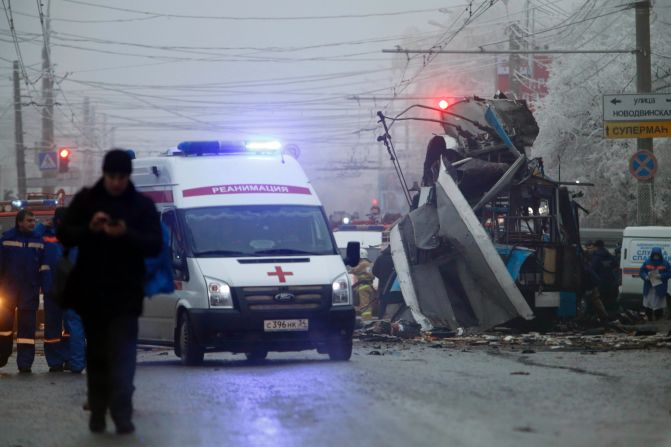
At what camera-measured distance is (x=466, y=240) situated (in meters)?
20.4

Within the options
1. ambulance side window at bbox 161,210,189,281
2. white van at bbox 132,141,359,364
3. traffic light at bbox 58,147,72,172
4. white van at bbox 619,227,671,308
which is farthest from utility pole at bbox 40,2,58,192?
ambulance side window at bbox 161,210,189,281

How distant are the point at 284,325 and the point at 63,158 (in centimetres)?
3253

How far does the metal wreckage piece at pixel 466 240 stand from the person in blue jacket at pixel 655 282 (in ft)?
17.6

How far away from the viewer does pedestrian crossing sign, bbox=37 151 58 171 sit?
46.3m

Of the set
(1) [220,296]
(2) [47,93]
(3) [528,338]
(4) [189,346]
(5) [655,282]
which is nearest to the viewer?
(1) [220,296]

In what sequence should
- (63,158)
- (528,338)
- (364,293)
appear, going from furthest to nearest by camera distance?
1. (63,158)
2. (364,293)
3. (528,338)

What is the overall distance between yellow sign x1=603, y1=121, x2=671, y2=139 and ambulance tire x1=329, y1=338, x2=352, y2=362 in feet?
28.5

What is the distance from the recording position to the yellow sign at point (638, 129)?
70.4 feet

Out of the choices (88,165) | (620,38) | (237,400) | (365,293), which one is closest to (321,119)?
(88,165)

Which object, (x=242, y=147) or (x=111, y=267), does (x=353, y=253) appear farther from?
(x=111, y=267)

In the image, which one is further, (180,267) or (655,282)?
(655,282)

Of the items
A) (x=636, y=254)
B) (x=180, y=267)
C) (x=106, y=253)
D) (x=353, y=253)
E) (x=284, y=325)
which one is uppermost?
(x=106, y=253)

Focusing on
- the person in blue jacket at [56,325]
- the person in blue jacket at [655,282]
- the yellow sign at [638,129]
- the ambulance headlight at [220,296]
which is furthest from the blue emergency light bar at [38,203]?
the ambulance headlight at [220,296]

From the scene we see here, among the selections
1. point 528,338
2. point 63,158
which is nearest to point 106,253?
point 528,338
